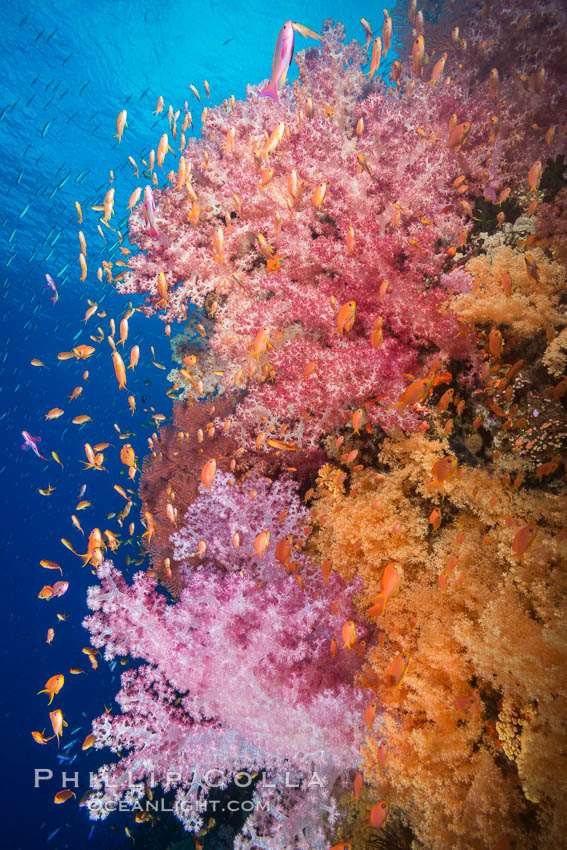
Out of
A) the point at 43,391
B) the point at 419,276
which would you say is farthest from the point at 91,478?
the point at 419,276

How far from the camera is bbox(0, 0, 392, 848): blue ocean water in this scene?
14.4 m

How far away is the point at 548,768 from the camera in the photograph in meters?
1.97

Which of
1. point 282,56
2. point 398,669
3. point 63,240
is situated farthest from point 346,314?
point 63,240

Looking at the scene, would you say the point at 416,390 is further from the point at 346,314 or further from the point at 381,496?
the point at 381,496

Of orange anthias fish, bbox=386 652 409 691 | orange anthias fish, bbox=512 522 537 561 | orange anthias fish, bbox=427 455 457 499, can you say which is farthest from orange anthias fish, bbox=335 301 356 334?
orange anthias fish, bbox=386 652 409 691

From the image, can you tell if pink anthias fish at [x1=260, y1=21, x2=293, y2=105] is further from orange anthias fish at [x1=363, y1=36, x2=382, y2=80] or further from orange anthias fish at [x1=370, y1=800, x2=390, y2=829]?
orange anthias fish at [x1=370, y1=800, x2=390, y2=829]

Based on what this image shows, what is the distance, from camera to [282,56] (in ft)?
8.79

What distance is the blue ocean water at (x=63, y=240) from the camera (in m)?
14.4

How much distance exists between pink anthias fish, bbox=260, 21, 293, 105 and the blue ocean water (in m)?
6.81

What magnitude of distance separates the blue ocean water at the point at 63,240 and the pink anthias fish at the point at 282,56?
6.81m

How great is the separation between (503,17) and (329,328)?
18.3 feet

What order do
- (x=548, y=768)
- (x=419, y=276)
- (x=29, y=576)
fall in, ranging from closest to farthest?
1. (x=548, y=768)
2. (x=419, y=276)
3. (x=29, y=576)

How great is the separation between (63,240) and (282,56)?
27066 millimetres

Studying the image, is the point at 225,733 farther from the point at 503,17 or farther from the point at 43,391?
the point at 43,391
